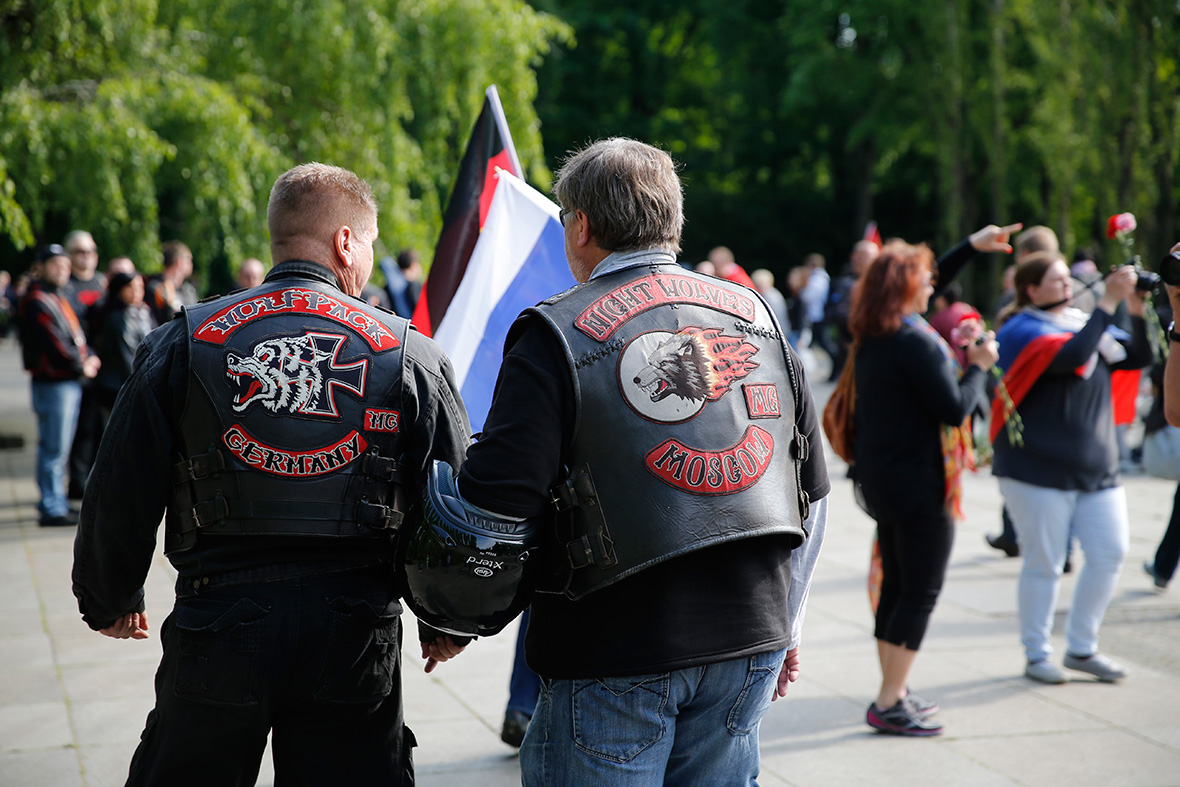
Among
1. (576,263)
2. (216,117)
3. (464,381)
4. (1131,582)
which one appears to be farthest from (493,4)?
(576,263)

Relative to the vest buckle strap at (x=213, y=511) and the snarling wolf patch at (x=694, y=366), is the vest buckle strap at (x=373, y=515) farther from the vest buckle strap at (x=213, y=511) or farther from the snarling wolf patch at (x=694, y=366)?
the snarling wolf patch at (x=694, y=366)

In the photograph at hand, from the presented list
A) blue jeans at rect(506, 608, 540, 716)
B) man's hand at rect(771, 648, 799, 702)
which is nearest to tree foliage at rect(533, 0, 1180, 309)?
blue jeans at rect(506, 608, 540, 716)

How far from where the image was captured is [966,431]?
4.77 metres

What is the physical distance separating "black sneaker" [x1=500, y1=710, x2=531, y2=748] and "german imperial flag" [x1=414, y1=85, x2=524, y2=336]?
4.60 ft

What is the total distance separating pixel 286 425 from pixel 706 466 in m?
0.91

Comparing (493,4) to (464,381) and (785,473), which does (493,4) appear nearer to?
(464,381)

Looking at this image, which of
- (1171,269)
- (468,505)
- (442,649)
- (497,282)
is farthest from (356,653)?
(1171,269)

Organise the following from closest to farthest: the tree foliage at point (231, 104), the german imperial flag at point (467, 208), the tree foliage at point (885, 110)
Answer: the german imperial flag at point (467, 208), the tree foliage at point (231, 104), the tree foliage at point (885, 110)

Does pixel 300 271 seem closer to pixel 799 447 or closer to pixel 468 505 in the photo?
pixel 468 505

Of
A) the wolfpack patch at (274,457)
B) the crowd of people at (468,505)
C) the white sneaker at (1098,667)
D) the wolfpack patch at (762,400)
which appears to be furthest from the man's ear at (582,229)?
the white sneaker at (1098,667)

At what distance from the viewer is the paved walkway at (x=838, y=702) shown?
4121 mm

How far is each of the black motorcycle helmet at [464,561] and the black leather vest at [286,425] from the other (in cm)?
28

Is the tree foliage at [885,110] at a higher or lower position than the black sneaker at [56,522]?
higher

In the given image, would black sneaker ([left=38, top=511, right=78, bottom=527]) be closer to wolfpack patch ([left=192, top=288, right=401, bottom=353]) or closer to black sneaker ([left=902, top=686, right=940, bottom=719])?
black sneaker ([left=902, top=686, right=940, bottom=719])
